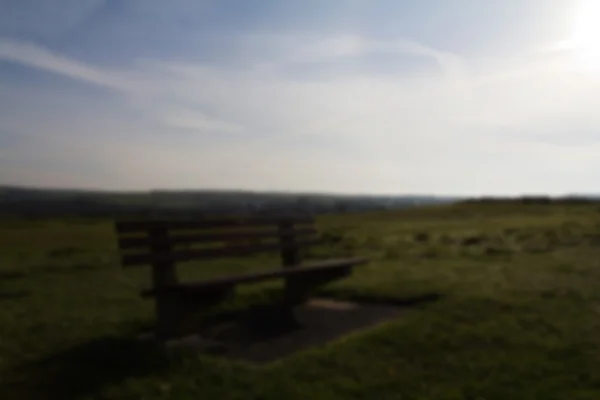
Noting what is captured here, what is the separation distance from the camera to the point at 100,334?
7.12 meters

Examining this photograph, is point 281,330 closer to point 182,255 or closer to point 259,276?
point 259,276

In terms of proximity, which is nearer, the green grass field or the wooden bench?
the green grass field

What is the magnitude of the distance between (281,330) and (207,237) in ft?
4.33

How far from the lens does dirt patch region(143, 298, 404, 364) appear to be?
638 cm

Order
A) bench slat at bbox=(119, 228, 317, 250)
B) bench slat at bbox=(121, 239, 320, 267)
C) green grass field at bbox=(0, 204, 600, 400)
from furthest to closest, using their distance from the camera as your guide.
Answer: bench slat at bbox=(119, 228, 317, 250) < bench slat at bbox=(121, 239, 320, 267) < green grass field at bbox=(0, 204, 600, 400)

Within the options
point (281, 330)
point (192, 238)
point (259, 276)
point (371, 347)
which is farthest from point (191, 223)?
point (371, 347)

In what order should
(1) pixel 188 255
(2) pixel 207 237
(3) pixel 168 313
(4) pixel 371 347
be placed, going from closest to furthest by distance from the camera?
(4) pixel 371 347 → (3) pixel 168 313 → (1) pixel 188 255 → (2) pixel 207 237

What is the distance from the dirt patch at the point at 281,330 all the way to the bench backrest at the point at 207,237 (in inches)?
31.8

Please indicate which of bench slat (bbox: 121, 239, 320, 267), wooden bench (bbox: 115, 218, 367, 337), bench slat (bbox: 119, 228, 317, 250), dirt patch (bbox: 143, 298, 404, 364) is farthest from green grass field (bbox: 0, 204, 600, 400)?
bench slat (bbox: 119, 228, 317, 250)

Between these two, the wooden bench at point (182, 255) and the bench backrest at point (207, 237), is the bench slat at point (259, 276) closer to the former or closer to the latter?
the wooden bench at point (182, 255)

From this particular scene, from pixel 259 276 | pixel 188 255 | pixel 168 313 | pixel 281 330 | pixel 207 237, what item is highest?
pixel 207 237

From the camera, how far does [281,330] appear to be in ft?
24.3

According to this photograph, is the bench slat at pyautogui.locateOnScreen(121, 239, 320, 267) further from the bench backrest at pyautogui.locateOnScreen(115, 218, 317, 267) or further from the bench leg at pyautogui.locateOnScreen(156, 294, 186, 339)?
the bench leg at pyautogui.locateOnScreen(156, 294, 186, 339)

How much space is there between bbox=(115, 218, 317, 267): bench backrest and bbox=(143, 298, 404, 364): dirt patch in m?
0.81
